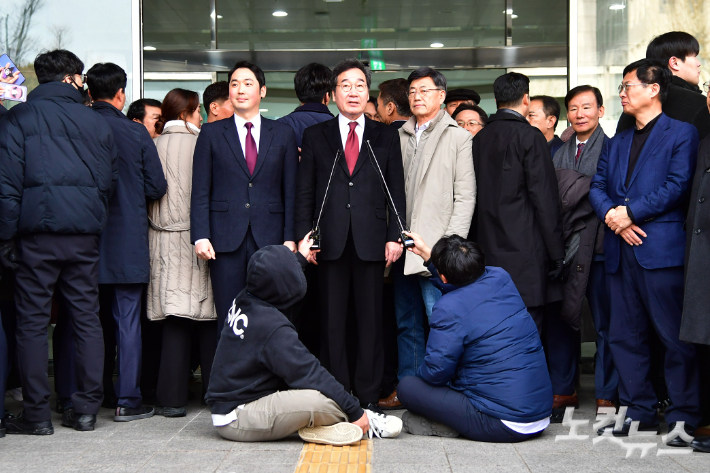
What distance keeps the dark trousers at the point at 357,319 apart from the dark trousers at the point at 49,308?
132cm

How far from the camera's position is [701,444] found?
12.1ft

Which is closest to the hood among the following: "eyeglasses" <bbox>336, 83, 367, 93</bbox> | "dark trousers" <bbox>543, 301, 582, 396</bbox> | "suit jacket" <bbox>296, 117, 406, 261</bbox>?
"suit jacket" <bbox>296, 117, 406, 261</bbox>

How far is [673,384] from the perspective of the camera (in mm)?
4027

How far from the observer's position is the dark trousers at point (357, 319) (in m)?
4.50

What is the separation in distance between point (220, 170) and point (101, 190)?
692 millimetres

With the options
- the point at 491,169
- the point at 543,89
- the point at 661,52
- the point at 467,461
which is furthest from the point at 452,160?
the point at 543,89

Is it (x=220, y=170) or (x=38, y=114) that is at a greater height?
(x=38, y=114)

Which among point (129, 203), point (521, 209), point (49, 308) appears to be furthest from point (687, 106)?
point (49, 308)

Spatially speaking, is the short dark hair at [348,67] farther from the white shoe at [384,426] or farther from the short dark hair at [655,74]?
the white shoe at [384,426]

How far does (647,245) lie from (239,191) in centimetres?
233

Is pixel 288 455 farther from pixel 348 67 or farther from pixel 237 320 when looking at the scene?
pixel 348 67

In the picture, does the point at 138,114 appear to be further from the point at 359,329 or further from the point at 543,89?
the point at 543,89

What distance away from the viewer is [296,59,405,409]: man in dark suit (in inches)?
177

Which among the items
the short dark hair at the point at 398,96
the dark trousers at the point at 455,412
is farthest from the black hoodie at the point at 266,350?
the short dark hair at the point at 398,96
